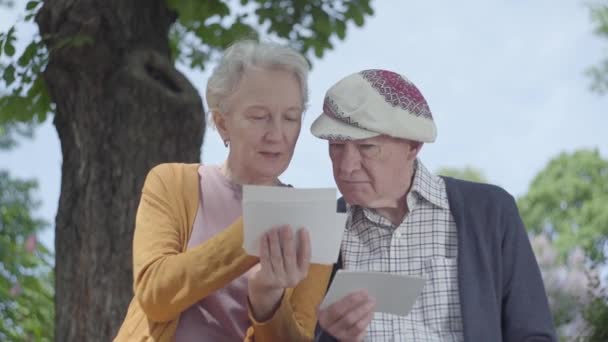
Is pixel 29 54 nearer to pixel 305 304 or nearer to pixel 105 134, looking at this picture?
pixel 105 134

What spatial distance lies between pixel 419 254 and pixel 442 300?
0.16 metres

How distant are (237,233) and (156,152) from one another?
3018 mm

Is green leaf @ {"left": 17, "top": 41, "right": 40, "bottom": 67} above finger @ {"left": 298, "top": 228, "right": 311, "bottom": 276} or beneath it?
above

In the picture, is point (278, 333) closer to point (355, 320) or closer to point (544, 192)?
point (355, 320)

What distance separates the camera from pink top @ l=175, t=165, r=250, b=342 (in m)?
2.86

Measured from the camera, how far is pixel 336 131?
2809 millimetres

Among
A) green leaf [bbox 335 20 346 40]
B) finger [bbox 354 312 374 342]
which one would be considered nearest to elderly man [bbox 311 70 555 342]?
finger [bbox 354 312 374 342]

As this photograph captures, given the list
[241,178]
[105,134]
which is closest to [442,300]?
[241,178]

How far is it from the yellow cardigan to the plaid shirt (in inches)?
6.4

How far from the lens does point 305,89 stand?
9.74 ft

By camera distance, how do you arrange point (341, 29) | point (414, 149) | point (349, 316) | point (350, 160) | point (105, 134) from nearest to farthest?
point (349, 316) → point (350, 160) → point (414, 149) → point (105, 134) → point (341, 29)

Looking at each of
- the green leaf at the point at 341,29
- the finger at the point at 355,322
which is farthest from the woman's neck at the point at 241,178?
the green leaf at the point at 341,29

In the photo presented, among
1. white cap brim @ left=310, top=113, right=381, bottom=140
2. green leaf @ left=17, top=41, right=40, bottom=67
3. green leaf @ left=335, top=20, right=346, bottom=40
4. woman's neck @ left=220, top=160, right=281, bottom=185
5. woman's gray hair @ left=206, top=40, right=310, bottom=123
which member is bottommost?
woman's neck @ left=220, top=160, right=281, bottom=185

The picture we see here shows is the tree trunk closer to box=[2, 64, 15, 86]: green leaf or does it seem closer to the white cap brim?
box=[2, 64, 15, 86]: green leaf
